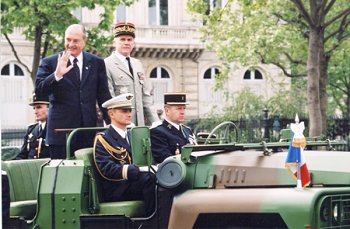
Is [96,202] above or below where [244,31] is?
below

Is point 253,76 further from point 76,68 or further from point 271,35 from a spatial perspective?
point 76,68

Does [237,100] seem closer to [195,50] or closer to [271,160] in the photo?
[195,50]

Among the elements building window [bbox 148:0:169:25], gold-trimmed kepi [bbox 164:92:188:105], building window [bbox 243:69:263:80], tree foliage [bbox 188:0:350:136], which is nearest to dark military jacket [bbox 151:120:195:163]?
gold-trimmed kepi [bbox 164:92:188:105]

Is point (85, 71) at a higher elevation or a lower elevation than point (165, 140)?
higher

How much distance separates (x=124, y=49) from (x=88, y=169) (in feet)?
6.73

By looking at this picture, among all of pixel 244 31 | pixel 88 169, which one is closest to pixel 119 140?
pixel 88 169

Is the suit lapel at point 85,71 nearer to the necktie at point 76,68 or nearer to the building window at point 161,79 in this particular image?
the necktie at point 76,68

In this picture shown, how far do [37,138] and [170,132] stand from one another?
2.55 metres

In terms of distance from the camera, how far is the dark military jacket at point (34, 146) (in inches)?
401

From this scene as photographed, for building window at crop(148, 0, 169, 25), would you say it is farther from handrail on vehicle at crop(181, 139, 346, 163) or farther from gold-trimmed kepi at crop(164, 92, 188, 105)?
handrail on vehicle at crop(181, 139, 346, 163)

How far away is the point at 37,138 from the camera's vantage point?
1044 cm

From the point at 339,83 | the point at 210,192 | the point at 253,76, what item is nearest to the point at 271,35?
the point at 339,83

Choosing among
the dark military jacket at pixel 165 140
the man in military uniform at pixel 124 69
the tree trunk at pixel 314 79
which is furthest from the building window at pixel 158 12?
the dark military jacket at pixel 165 140

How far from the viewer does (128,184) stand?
757 cm
